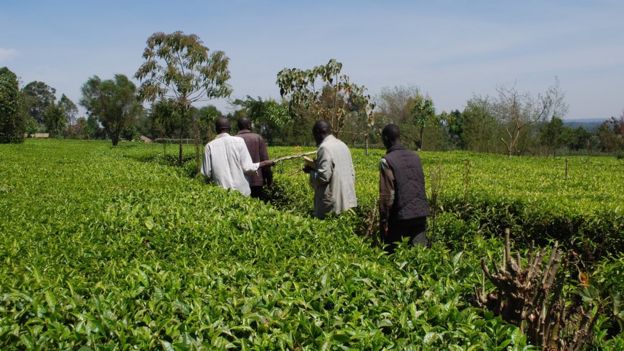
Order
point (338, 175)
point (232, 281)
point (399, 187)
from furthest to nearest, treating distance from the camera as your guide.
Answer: point (338, 175), point (399, 187), point (232, 281)

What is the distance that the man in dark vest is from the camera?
5.90m

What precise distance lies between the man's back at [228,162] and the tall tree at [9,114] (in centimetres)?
3722

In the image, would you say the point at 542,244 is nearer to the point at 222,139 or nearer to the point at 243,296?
the point at 222,139

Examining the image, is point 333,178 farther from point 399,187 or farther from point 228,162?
point 228,162

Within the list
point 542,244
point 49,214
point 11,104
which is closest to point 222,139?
point 49,214

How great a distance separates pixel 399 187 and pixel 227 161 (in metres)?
3.28

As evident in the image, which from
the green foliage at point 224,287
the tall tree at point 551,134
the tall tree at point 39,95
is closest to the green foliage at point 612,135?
the tall tree at point 551,134

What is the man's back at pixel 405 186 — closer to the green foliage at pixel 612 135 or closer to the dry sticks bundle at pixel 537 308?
the dry sticks bundle at pixel 537 308

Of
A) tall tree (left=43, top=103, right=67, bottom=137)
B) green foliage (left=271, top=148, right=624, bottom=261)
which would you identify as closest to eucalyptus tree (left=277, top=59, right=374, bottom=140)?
green foliage (left=271, top=148, right=624, bottom=261)

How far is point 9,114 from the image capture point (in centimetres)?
4122

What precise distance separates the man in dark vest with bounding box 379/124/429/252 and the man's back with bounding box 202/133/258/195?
2.88 meters

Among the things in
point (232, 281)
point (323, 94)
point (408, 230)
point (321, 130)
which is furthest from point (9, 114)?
point (232, 281)

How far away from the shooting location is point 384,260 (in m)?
4.26

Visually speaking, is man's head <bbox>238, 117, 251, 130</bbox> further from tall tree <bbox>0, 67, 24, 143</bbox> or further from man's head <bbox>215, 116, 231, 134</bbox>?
tall tree <bbox>0, 67, 24, 143</bbox>
